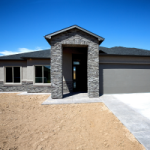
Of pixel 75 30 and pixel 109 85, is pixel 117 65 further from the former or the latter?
pixel 75 30

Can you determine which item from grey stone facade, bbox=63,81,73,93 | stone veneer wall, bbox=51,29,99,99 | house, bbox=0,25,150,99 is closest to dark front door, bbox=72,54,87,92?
house, bbox=0,25,150,99

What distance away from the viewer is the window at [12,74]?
11188 millimetres

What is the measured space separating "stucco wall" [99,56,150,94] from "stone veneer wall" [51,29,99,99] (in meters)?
1.53

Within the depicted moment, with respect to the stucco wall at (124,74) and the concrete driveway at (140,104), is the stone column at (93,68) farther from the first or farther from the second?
the concrete driveway at (140,104)

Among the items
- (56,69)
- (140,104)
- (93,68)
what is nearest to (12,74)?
(56,69)

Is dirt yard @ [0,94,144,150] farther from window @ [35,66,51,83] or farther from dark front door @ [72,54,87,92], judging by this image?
dark front door @ [72,54,87,92]

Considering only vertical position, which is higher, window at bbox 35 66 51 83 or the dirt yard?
window at bbox 35 66 51 83

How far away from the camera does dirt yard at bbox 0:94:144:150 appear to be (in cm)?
280

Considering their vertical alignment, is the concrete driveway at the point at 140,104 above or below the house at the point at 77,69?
below

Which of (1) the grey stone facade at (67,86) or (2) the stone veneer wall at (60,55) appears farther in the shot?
(1) the grey stone facade at (67,86)

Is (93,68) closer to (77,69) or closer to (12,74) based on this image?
(77,69)

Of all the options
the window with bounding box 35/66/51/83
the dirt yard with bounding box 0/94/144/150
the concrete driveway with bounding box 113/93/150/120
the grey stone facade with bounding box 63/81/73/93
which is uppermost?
the window with bounding box 35/66/51/83

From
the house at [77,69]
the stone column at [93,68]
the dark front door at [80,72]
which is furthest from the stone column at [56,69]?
the dark front door at [80,72]

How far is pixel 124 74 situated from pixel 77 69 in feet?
17.7
